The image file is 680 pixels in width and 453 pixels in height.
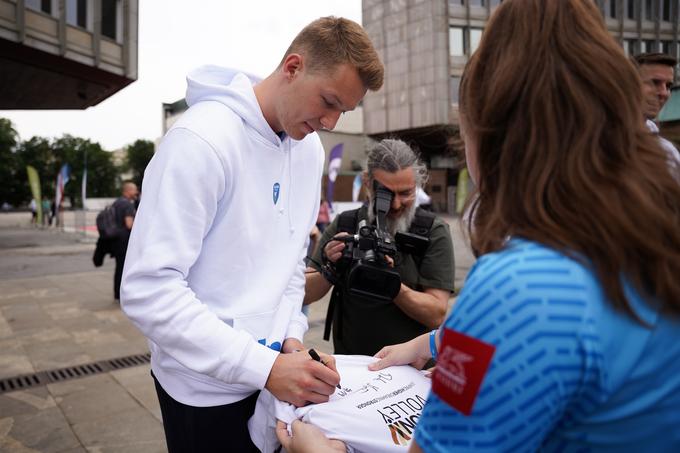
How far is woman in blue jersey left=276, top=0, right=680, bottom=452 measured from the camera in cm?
64

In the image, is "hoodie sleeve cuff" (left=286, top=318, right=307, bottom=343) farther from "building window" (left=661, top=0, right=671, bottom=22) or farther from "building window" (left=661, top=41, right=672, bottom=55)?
"building window" (left=661, top=0, right=671, bottom=22)

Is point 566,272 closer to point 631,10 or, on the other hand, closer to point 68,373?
point 68,373

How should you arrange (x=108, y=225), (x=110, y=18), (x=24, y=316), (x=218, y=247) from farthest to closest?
(x=110, y=18) → (x=108, y=225) → (x=24, y=316) → (x=218, y=247)

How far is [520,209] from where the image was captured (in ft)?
2.46

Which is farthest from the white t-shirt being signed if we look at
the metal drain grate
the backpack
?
the backpack

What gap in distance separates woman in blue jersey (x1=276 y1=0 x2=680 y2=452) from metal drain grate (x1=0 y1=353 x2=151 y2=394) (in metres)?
4.27

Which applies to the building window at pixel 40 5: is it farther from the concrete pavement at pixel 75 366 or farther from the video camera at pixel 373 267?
the video camera at pixel 373 267

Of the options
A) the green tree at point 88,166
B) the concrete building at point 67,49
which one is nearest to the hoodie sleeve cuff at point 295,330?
the concrete building at point 67,49

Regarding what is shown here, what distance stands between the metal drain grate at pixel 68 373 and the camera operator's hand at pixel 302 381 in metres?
3.64

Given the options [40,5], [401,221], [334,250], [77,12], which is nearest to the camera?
[334,250]

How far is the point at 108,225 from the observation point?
6941 mm

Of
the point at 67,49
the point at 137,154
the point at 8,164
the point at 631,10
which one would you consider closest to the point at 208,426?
the point at 67,49

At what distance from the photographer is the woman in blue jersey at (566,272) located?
2.09 feet

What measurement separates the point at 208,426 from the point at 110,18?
53.6 feet
